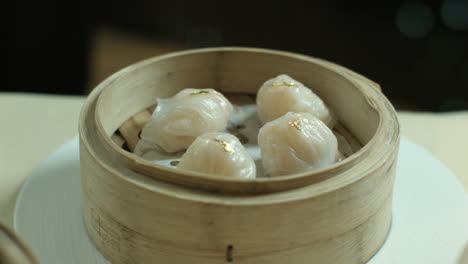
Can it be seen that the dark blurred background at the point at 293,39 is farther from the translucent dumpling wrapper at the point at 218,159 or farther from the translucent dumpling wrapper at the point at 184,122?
the translucent dumpling wrapper at the point at 218,159

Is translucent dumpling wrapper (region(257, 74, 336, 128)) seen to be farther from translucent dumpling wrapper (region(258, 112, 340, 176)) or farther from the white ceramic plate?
the white ceramic plate

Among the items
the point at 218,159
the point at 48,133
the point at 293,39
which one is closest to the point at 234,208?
the point at 218,159

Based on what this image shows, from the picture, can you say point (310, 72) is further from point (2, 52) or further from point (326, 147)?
point (2, 52)

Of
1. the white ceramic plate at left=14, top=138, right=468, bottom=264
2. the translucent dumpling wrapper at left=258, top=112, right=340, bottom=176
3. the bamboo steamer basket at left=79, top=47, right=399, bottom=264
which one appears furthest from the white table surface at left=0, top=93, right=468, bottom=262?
the translucent dumpling wrapper at left=258, top=112, right=340, bottom=176

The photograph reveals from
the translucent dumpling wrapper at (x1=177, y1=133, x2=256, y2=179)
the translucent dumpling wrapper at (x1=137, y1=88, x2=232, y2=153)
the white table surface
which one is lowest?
the white table surface

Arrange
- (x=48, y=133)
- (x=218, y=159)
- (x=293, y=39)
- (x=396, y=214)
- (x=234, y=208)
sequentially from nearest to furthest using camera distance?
(x=234, y=208) < (x=218, y=159) < (x=396, y=214) < (x=48, y=133) < (x=293, y=39)

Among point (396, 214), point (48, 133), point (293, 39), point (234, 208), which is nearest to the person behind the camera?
point (234, 208)

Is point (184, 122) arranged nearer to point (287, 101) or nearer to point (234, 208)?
point (287, 101)
